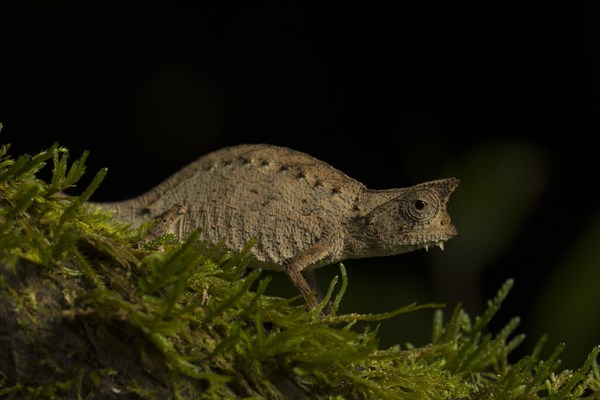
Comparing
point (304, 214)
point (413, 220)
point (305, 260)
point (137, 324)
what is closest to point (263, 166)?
point (304, 214)

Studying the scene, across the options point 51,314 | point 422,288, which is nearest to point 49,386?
point 51,314

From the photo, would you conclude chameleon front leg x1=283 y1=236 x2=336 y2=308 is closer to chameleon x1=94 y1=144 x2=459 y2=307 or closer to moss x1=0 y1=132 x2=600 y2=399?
chameleon x1=94 y1=144 x2=459 y2=307

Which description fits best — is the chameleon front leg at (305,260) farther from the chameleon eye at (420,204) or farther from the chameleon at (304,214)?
the chameleon eye at (420,204)

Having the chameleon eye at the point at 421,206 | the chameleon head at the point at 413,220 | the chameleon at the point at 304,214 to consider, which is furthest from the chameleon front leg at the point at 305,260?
the chameleon eye at the point at 421,206

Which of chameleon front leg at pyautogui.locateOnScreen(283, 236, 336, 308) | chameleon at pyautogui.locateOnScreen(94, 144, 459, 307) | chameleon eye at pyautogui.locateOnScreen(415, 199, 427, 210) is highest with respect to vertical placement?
chameleon eye at pyautogui.locateOnScreen(415, 199, 427, 210)

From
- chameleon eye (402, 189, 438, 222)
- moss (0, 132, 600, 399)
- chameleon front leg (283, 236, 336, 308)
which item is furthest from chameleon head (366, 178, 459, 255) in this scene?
moss (0, 132, 600, 399)

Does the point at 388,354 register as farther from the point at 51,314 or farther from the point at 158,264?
the point at 51,314

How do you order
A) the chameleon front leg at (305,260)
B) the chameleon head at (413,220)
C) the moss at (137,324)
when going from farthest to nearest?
the chameleon head at (413,220) → the chameleon front leg at (305,260) → the moss at (137,324)
